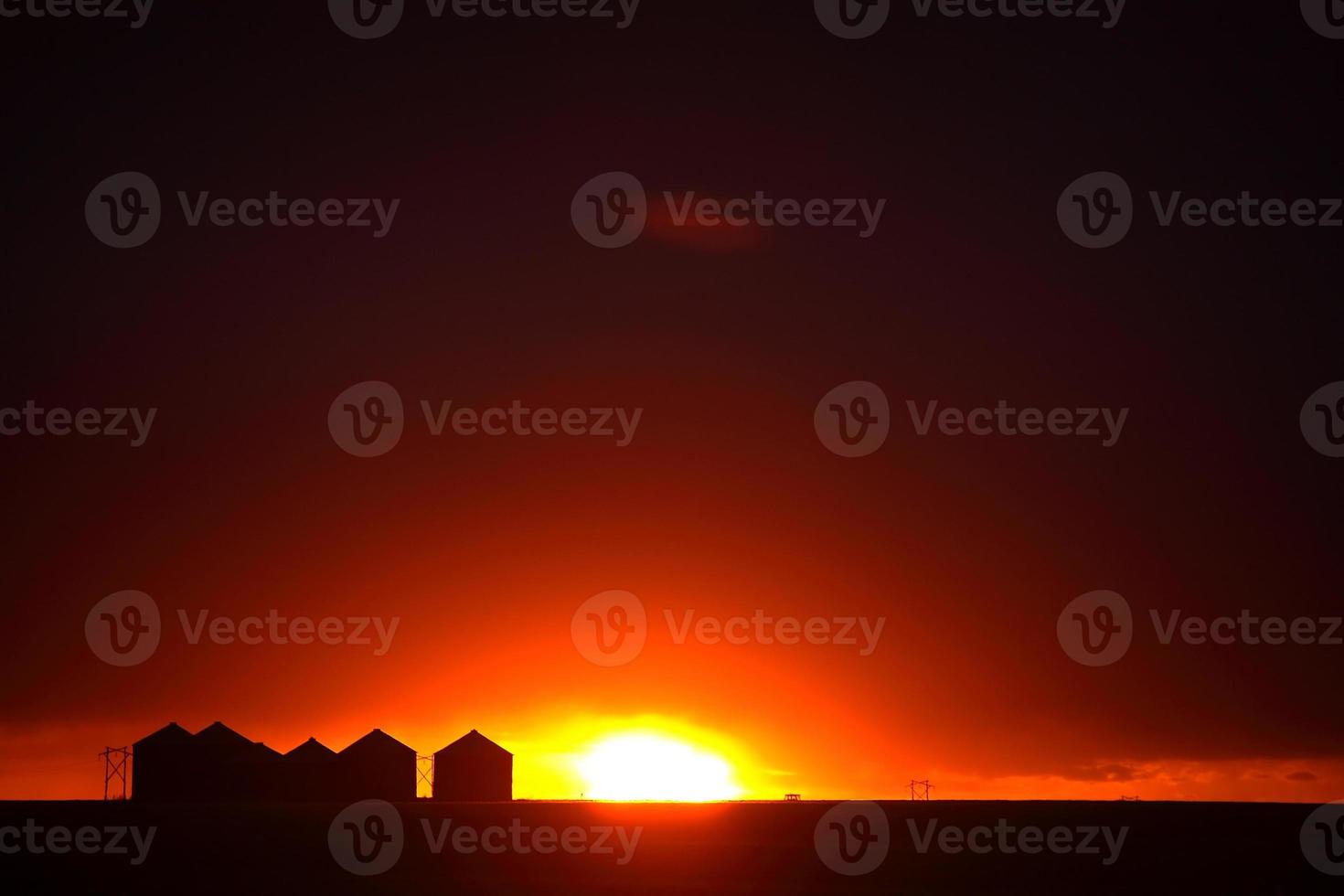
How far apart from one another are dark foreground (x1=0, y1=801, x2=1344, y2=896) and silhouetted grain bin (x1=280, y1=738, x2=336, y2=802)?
13.9 m

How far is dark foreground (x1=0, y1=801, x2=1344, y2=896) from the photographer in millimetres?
50875

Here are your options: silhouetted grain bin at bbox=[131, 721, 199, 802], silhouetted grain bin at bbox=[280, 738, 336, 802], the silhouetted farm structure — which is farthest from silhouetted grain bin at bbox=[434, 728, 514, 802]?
silhouetted grain bin at bbox=[131, 721, 199, 802]

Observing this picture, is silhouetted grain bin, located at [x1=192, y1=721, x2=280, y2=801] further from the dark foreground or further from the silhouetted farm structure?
the dark foreground

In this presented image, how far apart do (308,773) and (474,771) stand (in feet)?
34.4

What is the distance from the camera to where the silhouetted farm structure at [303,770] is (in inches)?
3767

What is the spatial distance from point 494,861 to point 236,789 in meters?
44.9

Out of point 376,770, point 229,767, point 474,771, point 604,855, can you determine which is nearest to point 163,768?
point 229,767

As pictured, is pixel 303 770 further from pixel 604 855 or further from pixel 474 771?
pixel 604 855

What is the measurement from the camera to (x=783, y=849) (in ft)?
215

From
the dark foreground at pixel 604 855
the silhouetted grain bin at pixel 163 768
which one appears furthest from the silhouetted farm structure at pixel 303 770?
the dark foreground at pixel 604 855

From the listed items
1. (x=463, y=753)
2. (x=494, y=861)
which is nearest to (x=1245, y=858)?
(x=494, y=861)

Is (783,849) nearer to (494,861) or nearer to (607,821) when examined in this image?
(494,861)

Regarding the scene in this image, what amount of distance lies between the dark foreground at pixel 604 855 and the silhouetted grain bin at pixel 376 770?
14635mm

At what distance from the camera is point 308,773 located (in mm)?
98562
